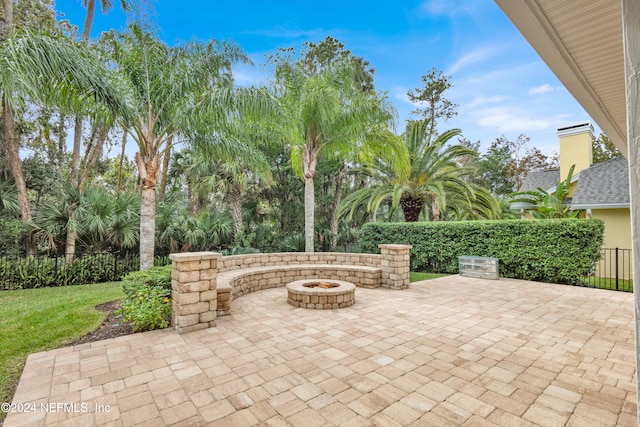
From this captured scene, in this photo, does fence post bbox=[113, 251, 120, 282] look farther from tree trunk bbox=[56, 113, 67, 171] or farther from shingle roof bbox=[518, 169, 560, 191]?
shingle roof bbox=[518, 169, 560, 191]

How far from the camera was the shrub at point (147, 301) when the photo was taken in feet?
14.1

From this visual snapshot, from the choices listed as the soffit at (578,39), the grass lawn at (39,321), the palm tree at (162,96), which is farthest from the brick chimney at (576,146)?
the grass lawn at (39,321)

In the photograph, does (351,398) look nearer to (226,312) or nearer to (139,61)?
(226,312)

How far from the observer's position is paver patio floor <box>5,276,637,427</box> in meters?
2.39

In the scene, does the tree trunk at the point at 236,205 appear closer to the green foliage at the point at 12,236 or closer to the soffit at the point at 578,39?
the green foliage at the point at 12,236

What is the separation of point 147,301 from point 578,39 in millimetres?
5656

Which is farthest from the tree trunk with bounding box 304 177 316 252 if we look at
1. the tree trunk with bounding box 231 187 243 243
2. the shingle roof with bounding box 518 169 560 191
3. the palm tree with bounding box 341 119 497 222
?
the shingle roof with bounding box 518 169 560 191

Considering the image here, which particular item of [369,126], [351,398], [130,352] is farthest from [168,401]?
[369,126]

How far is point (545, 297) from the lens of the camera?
6520 millimetres

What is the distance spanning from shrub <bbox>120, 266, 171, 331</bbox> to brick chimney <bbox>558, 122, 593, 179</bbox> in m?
16.6

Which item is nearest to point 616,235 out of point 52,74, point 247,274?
point 247,274

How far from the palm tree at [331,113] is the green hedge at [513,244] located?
3.20 metres

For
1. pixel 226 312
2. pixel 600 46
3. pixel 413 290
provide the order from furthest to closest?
pixel 413 290
pixel 226 312
pixel 600 46

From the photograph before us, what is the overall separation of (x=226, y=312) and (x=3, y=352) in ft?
8.84
